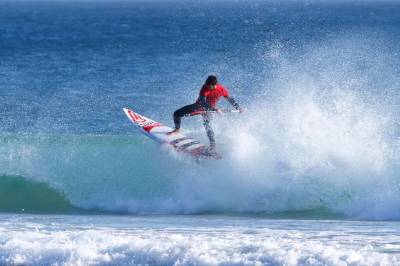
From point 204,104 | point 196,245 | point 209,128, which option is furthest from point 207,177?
point 196,245

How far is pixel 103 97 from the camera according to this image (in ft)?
115

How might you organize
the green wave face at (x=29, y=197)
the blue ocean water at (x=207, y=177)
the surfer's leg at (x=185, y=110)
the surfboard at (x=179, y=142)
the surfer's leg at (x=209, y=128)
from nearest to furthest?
the blue ocean water at (x=207, y=177), the surfer's leg at (x=185, y=110), the surfer's leg at (x=209, y=128), the surfboard at (x=179, y=142), the green wave face at (x=29, y=197)

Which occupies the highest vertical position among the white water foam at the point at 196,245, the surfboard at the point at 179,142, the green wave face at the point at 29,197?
the surfboard at the point at 179,142

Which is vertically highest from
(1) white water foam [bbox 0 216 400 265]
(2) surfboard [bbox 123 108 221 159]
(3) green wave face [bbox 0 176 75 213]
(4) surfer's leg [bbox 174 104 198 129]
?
(4) surfer's leg [bbox 174 104 198 129]

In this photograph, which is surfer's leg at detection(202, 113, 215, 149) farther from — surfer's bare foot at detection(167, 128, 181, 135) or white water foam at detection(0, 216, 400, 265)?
white water foam at detection(0, 216, 400, 265)

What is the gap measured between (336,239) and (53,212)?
21.3 ft

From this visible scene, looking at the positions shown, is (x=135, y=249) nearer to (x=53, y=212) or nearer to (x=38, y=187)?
(x=53, y=212)

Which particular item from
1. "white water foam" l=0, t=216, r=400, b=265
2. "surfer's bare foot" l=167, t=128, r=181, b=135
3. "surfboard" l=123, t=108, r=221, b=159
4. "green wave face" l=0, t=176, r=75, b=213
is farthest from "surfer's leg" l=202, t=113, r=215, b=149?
"white water foam" l=0, t=216, r=400, b=265

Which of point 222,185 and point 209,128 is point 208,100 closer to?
point 209,128

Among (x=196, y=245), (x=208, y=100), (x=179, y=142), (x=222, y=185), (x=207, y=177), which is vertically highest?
(x=208, y=100)

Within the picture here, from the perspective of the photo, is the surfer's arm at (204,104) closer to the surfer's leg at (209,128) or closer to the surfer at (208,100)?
the surfer at (208,100)

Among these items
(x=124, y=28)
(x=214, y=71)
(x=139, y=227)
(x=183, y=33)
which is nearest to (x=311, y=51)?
(x=214, y=71)

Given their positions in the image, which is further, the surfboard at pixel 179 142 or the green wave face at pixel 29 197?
the green wave face at pixel 29 197

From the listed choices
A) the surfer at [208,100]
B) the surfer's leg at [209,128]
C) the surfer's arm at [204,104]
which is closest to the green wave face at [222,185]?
the surfer's leg at [209,128]
